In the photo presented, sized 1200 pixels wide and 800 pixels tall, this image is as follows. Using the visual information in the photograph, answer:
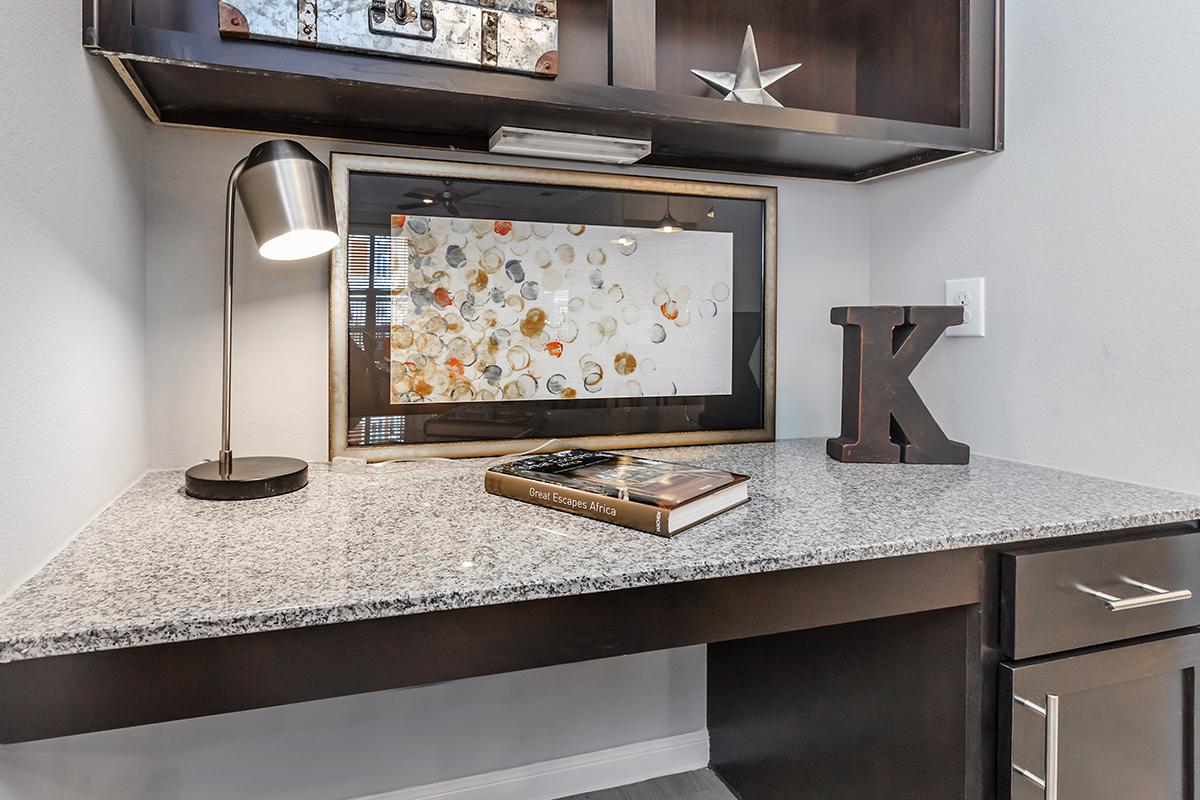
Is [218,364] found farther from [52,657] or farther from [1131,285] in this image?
[1131,285]

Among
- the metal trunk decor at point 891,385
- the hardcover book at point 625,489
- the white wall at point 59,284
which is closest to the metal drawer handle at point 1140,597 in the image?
the metal trunk decor at point 891,385

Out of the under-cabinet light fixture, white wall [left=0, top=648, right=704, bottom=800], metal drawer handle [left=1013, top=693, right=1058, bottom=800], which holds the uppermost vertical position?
the under-cabinet light fixture

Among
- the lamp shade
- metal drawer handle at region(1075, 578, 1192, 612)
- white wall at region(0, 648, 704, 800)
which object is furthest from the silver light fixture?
metal drawer handle at region(1075, 578, 1192, 612)

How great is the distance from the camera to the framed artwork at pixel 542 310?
4.38 ft

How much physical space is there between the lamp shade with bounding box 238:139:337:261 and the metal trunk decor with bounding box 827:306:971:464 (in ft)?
3.17

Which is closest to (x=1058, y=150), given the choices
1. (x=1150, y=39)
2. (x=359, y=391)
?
(x=1150, y=39)

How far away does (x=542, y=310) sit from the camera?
4.79 ft

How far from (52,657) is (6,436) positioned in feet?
0.72

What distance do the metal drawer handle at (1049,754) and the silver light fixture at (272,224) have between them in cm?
113

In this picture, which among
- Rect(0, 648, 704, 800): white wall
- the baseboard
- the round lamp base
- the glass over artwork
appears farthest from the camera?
the baseboard

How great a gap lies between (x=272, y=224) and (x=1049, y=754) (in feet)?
4.28

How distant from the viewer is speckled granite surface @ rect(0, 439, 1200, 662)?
68cm

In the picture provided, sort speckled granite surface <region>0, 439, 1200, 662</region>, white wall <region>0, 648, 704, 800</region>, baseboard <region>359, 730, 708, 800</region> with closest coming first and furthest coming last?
speckled granite surface <region>0, 439, 1200, 662</region> → white wall <region>0, 648, 704, 800</region> → baseboard <region>359, 730, 708, 800</region>

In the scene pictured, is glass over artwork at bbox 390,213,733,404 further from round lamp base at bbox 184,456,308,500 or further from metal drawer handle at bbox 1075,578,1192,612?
metal drawer handle at bbox 1075,578,1192,612
